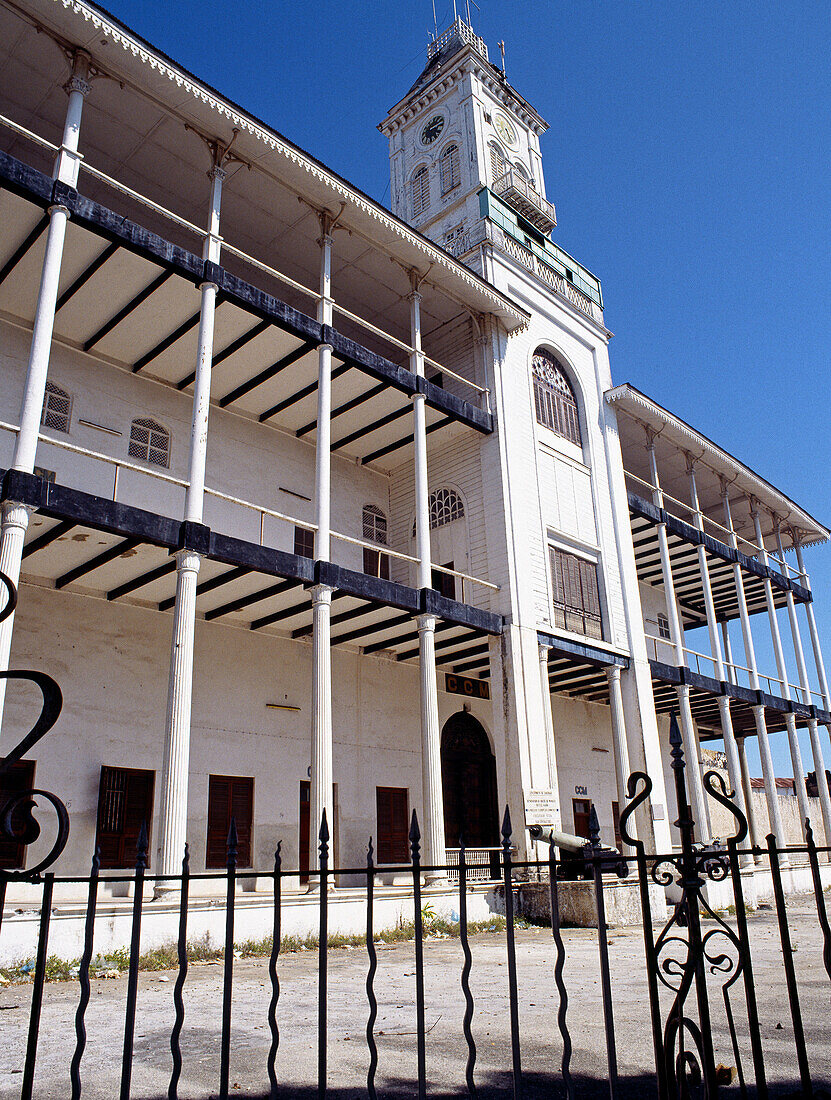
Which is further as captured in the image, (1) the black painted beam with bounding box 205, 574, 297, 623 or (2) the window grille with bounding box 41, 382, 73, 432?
(2) the window grille with bounding box 41, 382, 73, 432

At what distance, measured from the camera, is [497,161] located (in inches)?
1067

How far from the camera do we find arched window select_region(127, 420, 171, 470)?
16562mm

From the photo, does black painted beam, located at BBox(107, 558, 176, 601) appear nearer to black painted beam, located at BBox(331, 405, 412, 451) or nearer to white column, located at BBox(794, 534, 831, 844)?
black painted beam, located at BBox(331, 405, 412, 451)

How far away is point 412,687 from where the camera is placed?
20.7m

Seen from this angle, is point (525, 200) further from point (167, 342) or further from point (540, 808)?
point (540, 808)

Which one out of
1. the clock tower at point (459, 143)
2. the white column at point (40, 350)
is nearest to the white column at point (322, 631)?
the white column at point (40, 350)

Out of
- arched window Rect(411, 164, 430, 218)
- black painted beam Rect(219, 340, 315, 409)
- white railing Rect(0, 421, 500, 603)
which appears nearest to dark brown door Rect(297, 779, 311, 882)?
white railing Rect(0, 421, 500, 603)

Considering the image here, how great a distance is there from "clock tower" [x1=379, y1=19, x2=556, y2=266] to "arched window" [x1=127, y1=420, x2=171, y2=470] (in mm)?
A: 11175

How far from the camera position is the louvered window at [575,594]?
1998 cm

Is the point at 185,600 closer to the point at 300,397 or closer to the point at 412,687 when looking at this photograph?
the point at 300,397

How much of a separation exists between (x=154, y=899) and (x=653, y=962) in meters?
9.19

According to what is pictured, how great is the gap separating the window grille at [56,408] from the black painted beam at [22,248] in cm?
207

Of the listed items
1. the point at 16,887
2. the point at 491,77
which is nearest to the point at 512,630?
the point at 16,887

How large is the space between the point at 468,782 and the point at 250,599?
869 cm
